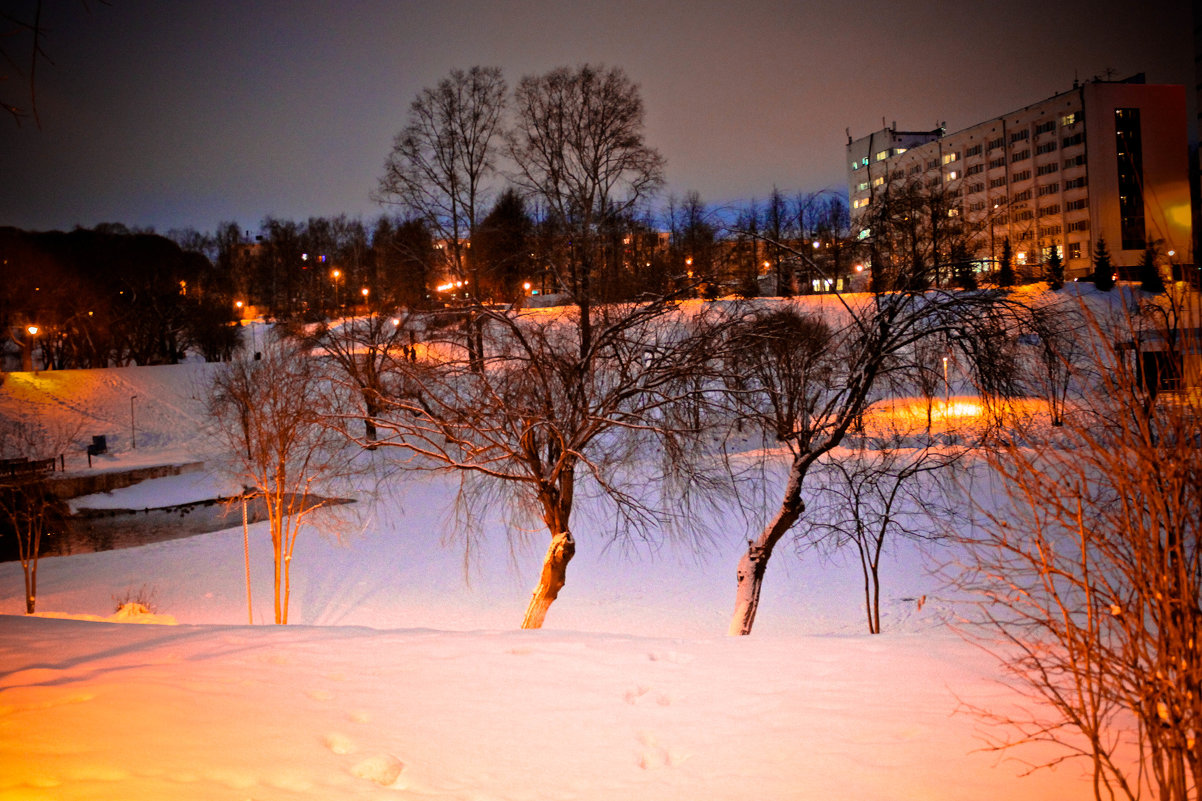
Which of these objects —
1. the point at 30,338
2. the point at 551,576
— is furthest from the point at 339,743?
the point at 30,338

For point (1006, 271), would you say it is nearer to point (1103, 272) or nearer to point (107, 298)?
point (1103, 272)

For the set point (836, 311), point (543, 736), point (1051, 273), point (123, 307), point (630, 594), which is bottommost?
point (630, 594)

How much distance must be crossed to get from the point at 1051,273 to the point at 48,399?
40.8 metres

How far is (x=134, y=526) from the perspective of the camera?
885 inches

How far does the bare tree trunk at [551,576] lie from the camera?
9.18 meters

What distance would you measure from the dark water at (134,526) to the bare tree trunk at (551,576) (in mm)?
11005

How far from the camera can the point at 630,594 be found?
13.9 meters

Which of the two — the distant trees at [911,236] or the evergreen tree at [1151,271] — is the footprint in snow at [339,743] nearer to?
the evergreen tree at [1151,271]

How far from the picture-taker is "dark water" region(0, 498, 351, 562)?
2017 centimetres

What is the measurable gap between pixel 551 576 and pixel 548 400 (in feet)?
7.11

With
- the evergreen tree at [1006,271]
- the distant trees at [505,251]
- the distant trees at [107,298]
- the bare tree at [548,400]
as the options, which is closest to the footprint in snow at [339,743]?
the bare tree at [548,400]

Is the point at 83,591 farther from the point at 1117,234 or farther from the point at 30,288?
the point at 1117,234

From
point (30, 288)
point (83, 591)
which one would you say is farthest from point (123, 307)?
point (83, 591)

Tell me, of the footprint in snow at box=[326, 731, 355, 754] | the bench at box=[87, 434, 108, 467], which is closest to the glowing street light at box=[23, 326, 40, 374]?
the bench at box=[87, 434, 108, 467]
